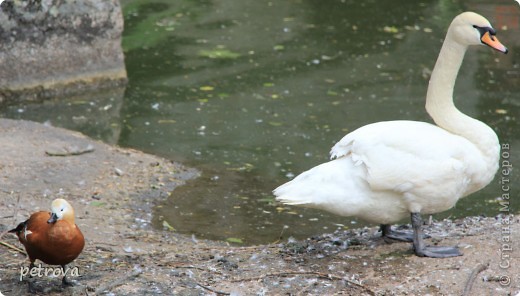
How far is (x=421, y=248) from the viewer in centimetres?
541

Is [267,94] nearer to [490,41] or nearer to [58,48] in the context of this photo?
[58,48]

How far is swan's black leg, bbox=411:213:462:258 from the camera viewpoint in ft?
17.6

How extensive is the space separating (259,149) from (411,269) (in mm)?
3565

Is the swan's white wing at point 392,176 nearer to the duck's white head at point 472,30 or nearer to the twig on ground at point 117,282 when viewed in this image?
the duck's white head at point 472,30

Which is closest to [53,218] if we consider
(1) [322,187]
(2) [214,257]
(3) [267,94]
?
(2) [214,257]

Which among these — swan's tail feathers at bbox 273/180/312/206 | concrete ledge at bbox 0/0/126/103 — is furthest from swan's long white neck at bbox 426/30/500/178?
concrete ledge at bbox 0/0/126/103

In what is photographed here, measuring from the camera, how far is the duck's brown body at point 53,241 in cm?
490

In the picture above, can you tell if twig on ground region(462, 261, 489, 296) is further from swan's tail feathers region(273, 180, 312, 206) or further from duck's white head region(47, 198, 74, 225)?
duck's white head region(47, 198, 74, 225)

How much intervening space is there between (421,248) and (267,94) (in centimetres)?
489

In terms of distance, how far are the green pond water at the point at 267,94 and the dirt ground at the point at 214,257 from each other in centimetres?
53

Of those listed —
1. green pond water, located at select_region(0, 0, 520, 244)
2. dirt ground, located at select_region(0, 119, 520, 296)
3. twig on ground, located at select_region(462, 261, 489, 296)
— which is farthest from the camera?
green pond water, located at select_region(0, 0, 520, 244)

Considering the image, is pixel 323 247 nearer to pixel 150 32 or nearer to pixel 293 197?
pixel 293 197

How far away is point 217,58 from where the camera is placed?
11109mm

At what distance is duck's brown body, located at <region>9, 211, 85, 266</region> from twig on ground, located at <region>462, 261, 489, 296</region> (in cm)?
219
